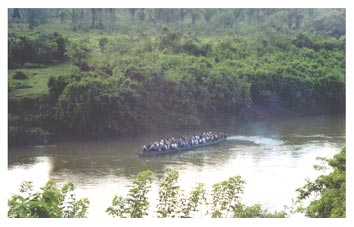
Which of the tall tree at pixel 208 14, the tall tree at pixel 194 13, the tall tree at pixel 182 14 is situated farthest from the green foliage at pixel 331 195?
the tall tree at pixel 208 14

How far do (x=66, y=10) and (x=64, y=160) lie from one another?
8.32m

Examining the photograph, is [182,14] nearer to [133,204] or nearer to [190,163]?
[190,163]

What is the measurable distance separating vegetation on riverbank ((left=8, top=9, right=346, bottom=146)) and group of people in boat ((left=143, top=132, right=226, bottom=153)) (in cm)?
100

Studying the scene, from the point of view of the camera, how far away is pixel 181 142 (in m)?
12.0

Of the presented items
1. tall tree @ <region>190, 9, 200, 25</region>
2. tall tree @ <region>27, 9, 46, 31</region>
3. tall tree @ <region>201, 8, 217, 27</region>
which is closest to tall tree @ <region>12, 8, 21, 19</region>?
tall tree @ <region>27, 9, 46, 31</region>

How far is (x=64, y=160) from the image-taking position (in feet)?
36.8

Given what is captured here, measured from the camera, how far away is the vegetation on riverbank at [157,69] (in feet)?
40.9

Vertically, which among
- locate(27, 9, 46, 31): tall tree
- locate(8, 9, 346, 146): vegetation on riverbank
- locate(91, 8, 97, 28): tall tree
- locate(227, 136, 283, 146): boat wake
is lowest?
locate(227, 136, 283, 146): boat wake

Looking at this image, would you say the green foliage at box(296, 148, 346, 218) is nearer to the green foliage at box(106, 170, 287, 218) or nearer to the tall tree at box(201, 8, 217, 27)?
the green foliage at box(106, 170, 287, 218)

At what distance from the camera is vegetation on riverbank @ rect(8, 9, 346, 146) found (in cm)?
1246

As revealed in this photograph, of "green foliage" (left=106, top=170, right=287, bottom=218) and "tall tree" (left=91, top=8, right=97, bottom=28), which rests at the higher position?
"tall tree" (left=91, top=8, right=97, bottom=28)

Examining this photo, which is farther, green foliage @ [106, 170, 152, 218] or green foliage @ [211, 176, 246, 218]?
green foliage @ [211, 176, 246, 218]

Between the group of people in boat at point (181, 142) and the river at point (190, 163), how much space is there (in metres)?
0.17
